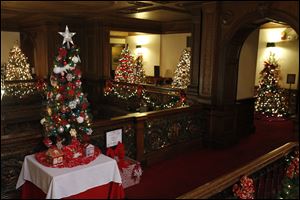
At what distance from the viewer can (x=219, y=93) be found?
20.1 ft

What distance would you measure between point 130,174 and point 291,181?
7.40 ft

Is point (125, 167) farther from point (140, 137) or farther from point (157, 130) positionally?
point (157, 130)

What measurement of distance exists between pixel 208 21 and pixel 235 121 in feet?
7.67

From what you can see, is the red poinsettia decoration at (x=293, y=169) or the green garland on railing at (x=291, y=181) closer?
the green garland on railing at (x=291, y=181)

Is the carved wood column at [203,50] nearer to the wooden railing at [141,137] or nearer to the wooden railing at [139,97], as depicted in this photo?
the wooden railing at [141,137]

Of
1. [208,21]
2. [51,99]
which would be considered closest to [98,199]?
[51,99]

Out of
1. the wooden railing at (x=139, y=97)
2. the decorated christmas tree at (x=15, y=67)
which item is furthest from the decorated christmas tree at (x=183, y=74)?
the decorated christmas tree at (x=15, y=67)

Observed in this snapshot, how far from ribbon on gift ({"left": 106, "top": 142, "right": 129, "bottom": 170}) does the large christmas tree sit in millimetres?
642

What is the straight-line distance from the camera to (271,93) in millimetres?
9516

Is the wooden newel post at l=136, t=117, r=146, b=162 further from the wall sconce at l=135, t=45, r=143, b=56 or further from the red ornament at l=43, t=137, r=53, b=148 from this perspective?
the wall sconce at l=135, t=45, r=143, b=56

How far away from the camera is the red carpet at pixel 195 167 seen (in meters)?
4.30

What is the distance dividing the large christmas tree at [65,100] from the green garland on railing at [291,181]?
2769mm

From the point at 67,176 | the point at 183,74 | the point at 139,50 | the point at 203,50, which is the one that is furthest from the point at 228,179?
the point at 139,50

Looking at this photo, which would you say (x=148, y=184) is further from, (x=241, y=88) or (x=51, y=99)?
(x=241, y=88)
